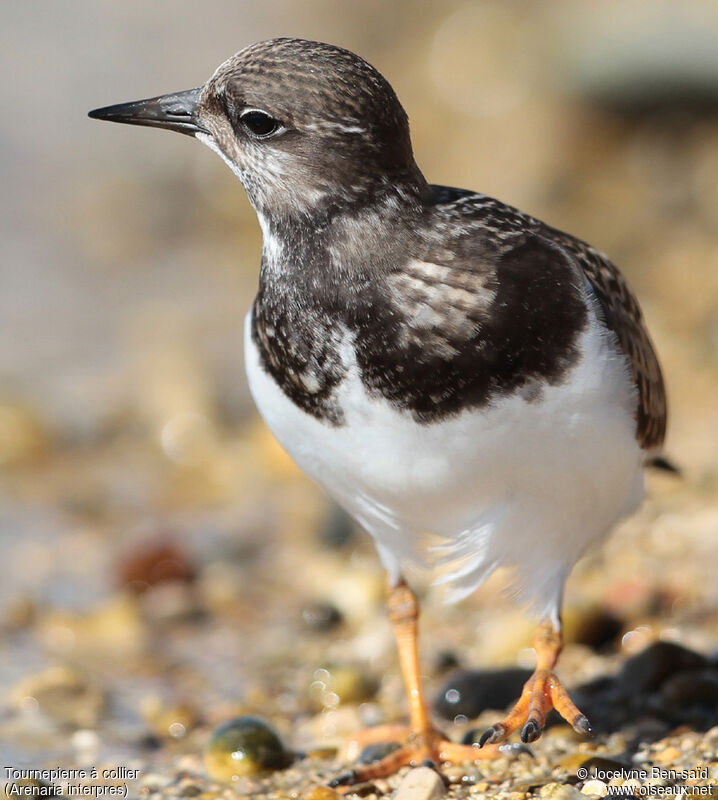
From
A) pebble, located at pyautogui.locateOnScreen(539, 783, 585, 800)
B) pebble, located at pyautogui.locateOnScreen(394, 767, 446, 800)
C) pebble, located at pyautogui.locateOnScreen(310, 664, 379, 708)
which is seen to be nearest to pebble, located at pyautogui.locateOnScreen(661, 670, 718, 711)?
pebble, located at pyautogui.locateOnScreen(539, 783, 585, 800)

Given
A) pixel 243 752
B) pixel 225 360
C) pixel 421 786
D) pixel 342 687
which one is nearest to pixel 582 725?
pixel 421 786

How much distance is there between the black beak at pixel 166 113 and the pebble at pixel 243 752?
87.8 inches

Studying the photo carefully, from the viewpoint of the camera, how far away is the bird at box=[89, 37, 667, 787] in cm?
367

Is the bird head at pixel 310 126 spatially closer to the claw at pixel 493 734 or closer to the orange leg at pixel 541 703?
the orange leg at pixel 541 703

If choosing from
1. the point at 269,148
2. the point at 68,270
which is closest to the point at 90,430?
the point at 68,270

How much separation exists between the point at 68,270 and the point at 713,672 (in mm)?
6948

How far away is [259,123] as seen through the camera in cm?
383

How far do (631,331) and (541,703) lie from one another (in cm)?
139

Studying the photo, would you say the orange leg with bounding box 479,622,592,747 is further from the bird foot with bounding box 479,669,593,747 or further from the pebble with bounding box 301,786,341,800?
the pebble with bounding box 301,786,341,800

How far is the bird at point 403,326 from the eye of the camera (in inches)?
144

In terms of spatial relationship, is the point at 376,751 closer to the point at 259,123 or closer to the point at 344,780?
the point at 344,780

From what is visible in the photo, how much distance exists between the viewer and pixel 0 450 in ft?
25.2

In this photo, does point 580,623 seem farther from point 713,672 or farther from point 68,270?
point 68,270

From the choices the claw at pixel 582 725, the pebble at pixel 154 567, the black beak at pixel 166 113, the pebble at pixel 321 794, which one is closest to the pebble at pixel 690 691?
the claw at pixel 582 725
